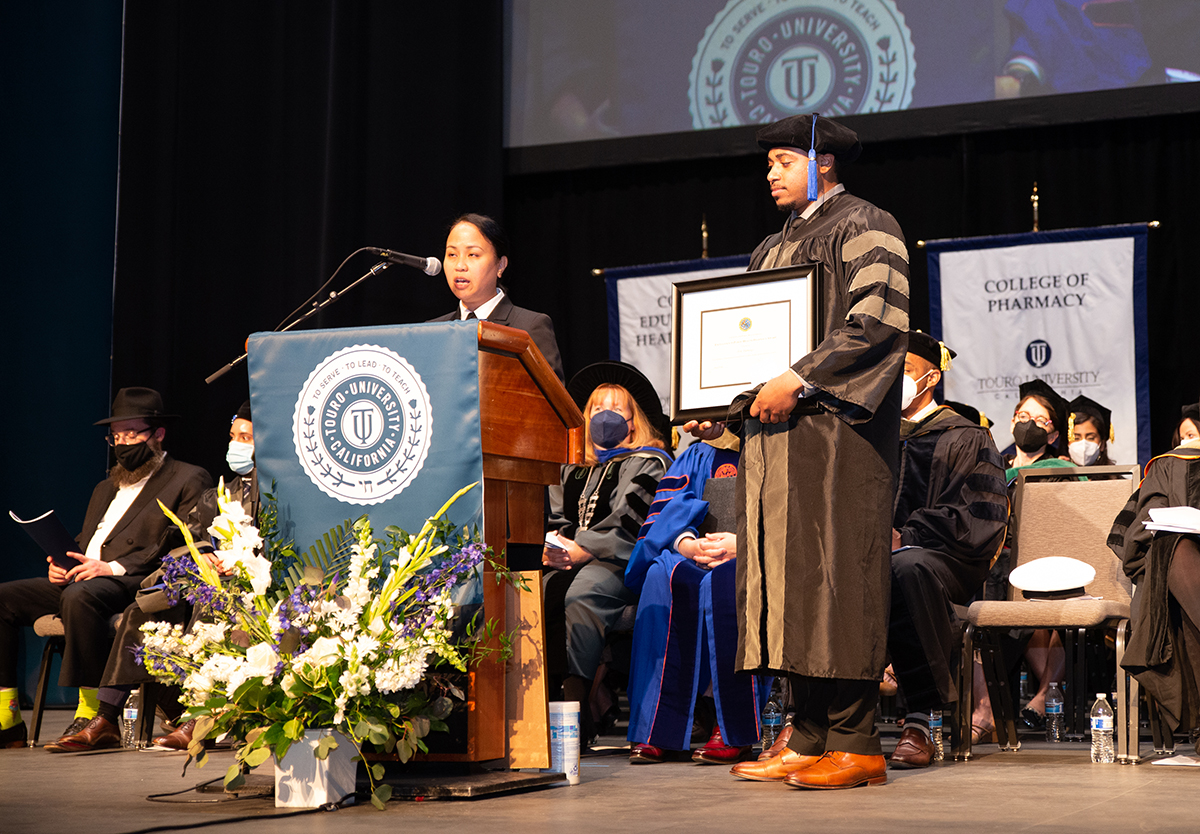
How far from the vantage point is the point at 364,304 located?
7633mm

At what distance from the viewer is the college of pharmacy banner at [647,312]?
24.3ft

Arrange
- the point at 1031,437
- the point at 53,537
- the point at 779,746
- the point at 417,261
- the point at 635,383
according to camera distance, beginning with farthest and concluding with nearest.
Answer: the point at 1031,437
the point at 635,383
the point at 53,537
the point at 779,746
the point at 417,261

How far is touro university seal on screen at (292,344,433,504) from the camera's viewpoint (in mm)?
2916

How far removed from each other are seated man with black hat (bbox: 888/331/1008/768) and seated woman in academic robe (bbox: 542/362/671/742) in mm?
861

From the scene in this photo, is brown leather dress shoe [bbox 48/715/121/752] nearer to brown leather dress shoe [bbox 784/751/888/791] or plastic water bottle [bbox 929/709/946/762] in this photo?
brown leather dress shoe [bbox 784/751/888/791]

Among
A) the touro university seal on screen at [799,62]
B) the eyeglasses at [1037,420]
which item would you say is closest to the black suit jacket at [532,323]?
the eyeglasses at [1037,420]

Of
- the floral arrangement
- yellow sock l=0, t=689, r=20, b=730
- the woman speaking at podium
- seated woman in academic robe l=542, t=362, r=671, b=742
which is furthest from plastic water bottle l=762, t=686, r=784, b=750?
yellow sock l=0, t=689, r=20, b=730

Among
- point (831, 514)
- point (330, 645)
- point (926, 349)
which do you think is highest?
point (926, 349)

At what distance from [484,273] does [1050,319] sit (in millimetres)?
3891

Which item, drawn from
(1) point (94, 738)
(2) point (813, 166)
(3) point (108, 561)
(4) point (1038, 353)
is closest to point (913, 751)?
(2) point (813, 166)

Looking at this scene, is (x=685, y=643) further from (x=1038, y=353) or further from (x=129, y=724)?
(x=1038, y=353)

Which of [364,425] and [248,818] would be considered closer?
[248,818]

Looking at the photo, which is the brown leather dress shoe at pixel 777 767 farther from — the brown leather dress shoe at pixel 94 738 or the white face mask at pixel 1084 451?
the white face mask at pixel 1084 451

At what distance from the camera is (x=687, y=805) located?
2691mm
